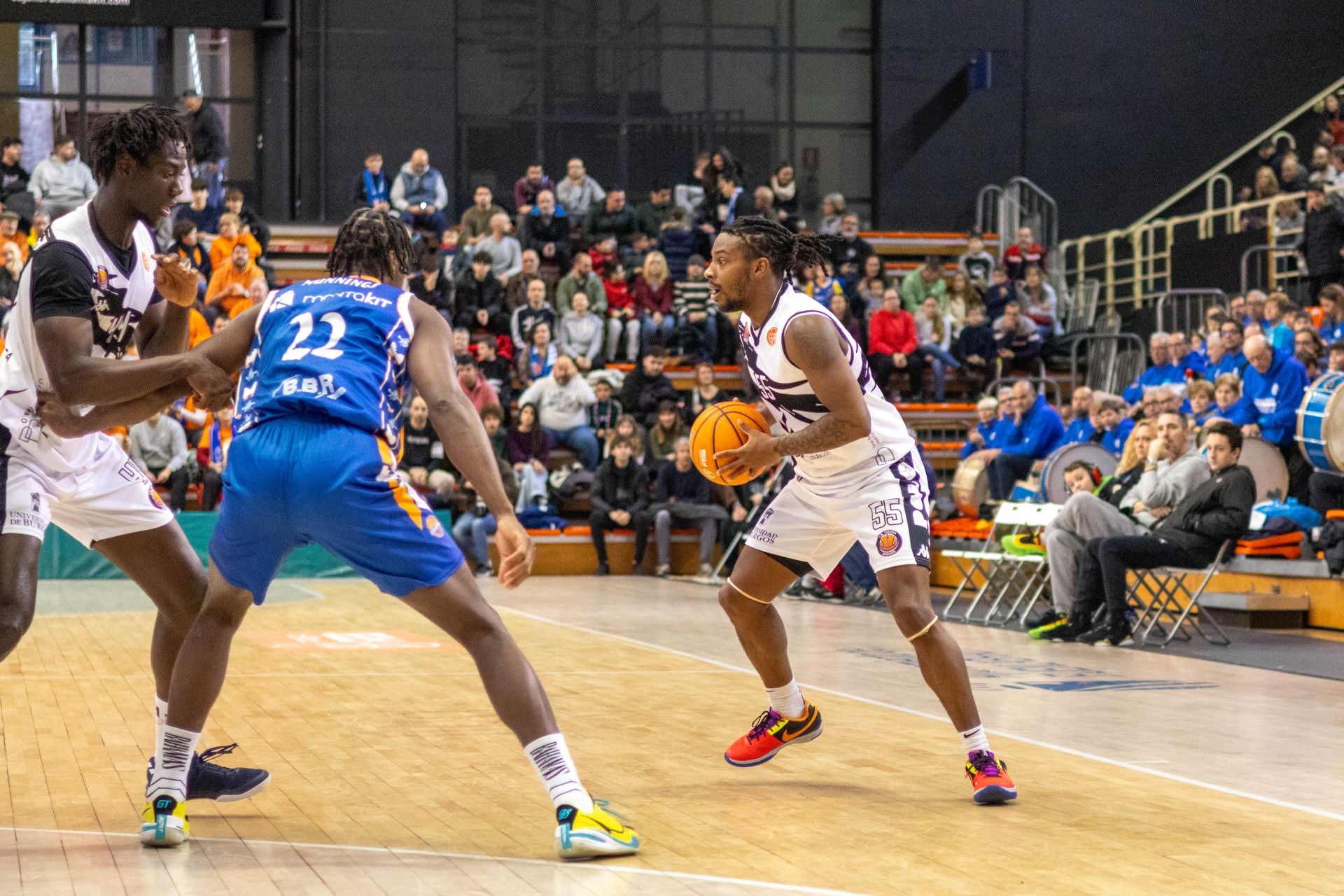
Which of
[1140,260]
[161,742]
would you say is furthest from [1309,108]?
[161,742]

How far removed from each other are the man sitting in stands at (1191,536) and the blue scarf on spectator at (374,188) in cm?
1252

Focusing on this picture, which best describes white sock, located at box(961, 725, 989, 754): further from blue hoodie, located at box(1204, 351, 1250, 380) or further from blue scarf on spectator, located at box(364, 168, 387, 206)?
blue scarf on spectator, located at box(364, 168, 387, 206)

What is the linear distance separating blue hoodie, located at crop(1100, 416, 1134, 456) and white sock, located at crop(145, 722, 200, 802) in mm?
10447

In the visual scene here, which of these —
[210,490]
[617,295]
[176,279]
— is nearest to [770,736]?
[176,279]

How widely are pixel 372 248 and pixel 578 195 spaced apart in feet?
55.1

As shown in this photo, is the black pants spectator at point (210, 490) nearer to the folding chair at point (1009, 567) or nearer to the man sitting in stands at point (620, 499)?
the man sitting in stands at point (620, 499)

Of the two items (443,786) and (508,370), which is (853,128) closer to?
(508,370)

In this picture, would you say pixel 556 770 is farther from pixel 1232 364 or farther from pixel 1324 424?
pixel 1232 364

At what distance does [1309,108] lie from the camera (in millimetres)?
23328

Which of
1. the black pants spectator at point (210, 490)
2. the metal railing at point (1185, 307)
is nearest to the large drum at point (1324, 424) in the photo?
the metal railing at point (1185, 307)

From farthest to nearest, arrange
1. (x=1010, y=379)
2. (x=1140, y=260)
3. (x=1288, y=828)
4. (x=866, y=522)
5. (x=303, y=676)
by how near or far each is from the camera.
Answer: (x=1140, y=260) < (x=1010, y=379) < (x=303, y=676) < (x=866, y=522) < (x=1288, y=828)

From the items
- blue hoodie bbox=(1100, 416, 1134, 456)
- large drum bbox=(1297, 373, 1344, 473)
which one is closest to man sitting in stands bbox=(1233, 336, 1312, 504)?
blue hoodie bbox=(1100, 416, 1134, 456)

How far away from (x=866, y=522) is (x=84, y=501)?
2.52m

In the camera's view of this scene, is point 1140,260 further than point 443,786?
Yes
